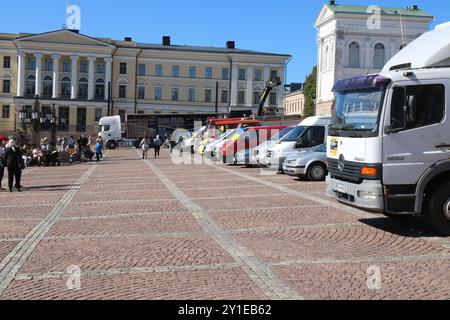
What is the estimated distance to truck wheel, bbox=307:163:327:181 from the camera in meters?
20.6

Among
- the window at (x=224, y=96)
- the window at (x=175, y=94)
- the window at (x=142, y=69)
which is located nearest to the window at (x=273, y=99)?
the window at (x=224, y=96)

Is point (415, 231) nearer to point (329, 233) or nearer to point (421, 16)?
point (329, 233)

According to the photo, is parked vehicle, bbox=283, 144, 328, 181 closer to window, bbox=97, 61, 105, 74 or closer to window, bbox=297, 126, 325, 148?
window, bbox=297, 126, 325, 148

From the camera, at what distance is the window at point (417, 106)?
10.0 meters

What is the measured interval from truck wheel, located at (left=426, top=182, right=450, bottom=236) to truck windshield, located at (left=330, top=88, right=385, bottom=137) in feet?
5.02

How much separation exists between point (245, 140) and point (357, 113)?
20202 millimetres

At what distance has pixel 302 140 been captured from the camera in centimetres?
2275

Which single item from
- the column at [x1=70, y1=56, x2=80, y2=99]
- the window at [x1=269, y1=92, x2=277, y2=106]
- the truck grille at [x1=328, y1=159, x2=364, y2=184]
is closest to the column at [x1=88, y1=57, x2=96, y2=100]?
the column at [x1=70, y1=56, x2=80, y2=99]

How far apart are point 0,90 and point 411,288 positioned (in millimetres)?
100642

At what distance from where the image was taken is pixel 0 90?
322 feet

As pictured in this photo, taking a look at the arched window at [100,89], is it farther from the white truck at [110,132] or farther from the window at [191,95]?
the white truck at [110,132]

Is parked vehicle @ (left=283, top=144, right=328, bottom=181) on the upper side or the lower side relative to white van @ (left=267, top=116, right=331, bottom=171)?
lower

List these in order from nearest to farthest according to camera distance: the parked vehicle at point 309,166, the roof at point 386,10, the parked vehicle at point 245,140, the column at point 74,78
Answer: the parked vehicle at point 309,166
the parked vehicle at point 245,140
the roof at point 386,10
the column at point 74,78

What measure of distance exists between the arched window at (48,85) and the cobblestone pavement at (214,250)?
3396 inches
